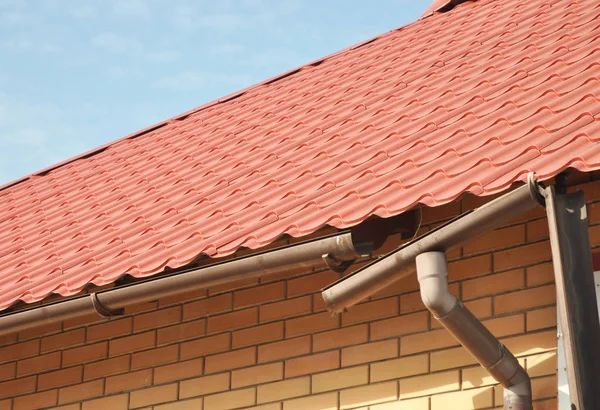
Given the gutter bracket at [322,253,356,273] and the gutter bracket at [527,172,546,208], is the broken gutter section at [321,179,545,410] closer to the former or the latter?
the gutter bracket at [527,172,546,208]

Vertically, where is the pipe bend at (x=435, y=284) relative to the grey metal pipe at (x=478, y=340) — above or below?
above

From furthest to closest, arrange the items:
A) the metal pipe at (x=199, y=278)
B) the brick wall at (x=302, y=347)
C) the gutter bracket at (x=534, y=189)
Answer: the metal pipe at (x=199, y=278) → the brick wall at (x=302, y=347) → the gutter bracket at (x=534, y=189)

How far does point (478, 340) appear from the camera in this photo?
12.6 feet

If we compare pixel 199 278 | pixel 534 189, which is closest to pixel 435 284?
pixel 534 189

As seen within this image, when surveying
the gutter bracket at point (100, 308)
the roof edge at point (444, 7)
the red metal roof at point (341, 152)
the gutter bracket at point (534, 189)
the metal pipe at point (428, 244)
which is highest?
the roof edge at point (444, 7)

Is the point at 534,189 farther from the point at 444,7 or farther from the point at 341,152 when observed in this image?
the point at 444,7

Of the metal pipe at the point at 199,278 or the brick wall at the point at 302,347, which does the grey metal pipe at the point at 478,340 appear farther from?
the metal pipe at the point at 199,278

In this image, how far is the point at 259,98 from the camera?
823cm

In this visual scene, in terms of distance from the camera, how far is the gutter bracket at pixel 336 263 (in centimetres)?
430

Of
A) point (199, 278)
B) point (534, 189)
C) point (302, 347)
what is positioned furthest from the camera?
point (302, 347)

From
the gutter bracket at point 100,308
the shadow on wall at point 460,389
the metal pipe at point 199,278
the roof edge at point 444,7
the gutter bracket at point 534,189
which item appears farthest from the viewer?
the roof edge at point 444,7

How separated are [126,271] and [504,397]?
1.91 meters

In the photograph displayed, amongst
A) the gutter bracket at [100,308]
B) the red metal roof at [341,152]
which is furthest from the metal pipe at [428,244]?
the gutter bracket at [100,308]

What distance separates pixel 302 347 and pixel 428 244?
107 centimetres
